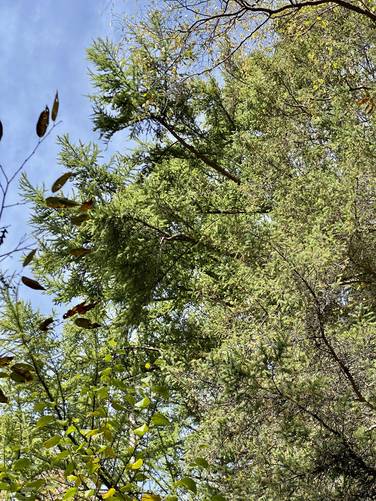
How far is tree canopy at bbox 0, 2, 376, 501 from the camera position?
133 inches

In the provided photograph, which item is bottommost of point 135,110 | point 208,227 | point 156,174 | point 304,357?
point 304,357

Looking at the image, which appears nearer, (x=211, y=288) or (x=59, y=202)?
(x=59, y=202)

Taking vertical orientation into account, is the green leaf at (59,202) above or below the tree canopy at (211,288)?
below

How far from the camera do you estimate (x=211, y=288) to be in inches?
253

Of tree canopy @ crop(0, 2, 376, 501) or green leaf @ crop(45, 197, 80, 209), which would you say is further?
tree canopy @ crop(0, 2, 376, 501)

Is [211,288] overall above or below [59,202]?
above

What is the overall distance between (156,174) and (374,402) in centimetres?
499

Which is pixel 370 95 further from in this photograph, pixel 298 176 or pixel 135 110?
pixel 135 110

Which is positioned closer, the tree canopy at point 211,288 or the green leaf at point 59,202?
the green leaf at point 59,202

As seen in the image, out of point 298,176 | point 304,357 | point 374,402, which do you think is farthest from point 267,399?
point 298,176

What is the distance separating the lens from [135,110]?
27.3 ft

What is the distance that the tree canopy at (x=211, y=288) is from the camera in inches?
133

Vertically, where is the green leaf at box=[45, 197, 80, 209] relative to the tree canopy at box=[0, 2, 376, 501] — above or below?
below

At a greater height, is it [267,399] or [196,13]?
[196,13]
